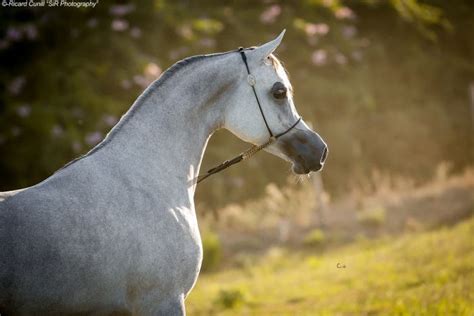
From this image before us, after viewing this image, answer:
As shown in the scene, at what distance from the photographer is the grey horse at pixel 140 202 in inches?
125

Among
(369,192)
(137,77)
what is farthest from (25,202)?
(369,192)

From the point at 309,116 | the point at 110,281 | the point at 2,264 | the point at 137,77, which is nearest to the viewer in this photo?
the point at 2,264

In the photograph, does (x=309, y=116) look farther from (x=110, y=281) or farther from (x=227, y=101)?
(x=110, y=281)

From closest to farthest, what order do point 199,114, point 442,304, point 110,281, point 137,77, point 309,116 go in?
point 110,281 → point 199,114 → point 442,304 → point 137,77 → point 309,116

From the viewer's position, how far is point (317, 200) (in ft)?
37.1

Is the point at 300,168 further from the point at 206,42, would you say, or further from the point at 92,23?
the point at 206,42

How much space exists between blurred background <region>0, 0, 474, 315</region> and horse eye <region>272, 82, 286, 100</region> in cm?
204

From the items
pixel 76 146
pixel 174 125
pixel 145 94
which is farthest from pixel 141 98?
pixel 76 146

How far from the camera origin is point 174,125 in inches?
153

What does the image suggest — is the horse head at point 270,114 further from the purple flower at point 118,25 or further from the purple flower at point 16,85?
the purple flower at point 16,85

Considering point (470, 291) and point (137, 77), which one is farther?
point (137, 77)

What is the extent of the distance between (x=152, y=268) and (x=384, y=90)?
14363 millimetres

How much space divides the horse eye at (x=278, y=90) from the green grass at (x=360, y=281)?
2497 mm

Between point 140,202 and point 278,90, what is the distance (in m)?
1.11
